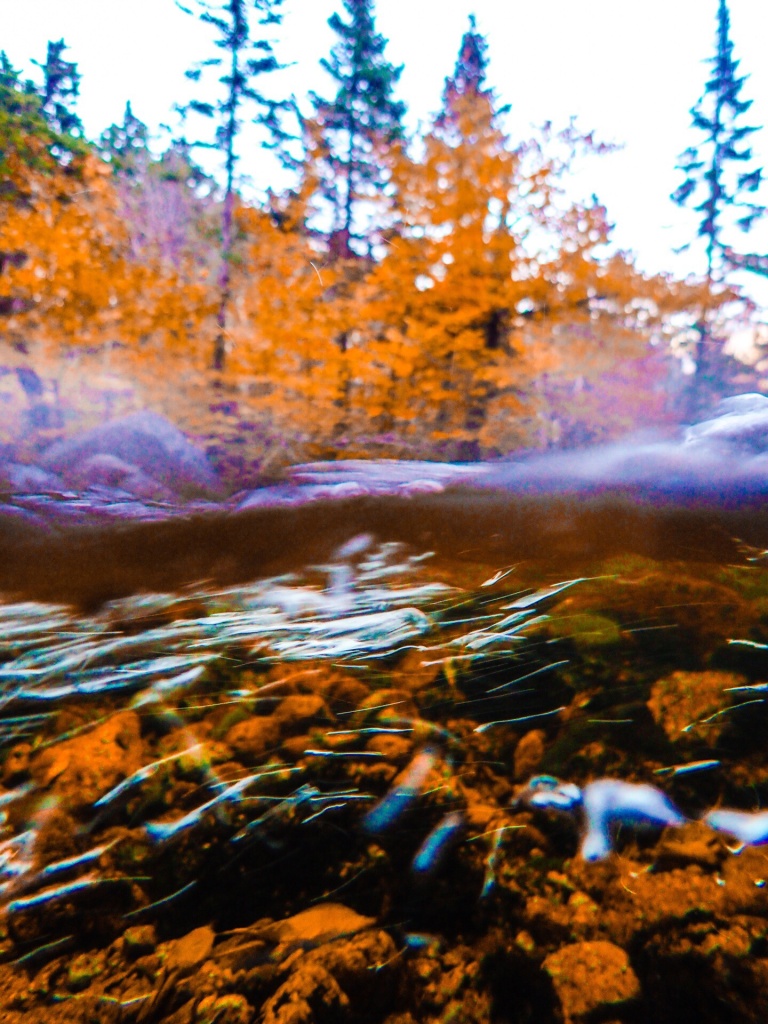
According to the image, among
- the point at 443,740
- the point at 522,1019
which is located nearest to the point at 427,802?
the point at 443,740

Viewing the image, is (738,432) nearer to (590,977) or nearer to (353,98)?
(590,977)

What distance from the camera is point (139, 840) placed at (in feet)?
3.83

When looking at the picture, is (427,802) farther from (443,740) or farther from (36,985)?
(36,985)

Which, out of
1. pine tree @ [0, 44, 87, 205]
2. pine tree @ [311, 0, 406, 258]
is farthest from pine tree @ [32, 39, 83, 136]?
pine tree @ [311, 0, 406, 258]

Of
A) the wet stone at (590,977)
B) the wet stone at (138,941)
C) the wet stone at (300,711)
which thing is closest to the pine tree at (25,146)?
the wet stone at (300,711)

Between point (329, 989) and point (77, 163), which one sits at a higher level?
point (77, 163)

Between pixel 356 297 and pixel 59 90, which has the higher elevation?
pixel 59 90

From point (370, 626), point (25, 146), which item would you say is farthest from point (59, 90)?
point (370, 626)

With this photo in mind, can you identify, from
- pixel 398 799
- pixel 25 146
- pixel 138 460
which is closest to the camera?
pixel 398 799

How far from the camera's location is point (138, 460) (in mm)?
5555

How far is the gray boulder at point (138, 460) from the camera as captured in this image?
17.0 feet

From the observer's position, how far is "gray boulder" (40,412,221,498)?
5.17 meters

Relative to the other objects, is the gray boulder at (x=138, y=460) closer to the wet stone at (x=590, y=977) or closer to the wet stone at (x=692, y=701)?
the wet stone at (x=692, y=701)

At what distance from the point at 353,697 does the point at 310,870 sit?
0.57 metres
